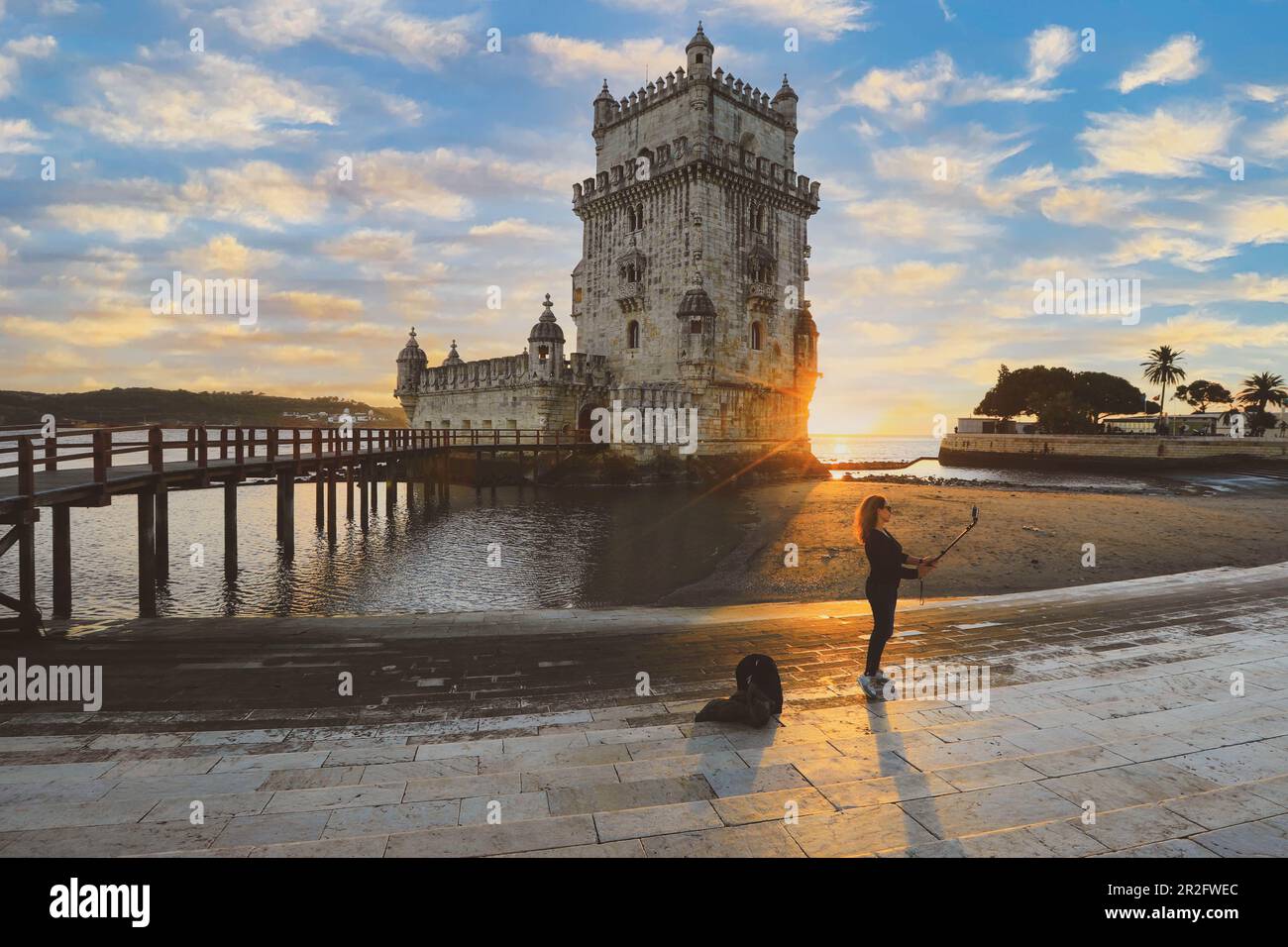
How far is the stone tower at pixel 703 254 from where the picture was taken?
38219 mm

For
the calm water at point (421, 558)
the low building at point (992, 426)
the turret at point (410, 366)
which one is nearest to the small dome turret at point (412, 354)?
the turret at point (410, 366)

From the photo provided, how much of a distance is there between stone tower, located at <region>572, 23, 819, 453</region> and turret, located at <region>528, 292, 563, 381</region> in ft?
11.0

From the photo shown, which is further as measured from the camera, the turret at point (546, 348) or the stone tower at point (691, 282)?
the turret at point (546, 348)

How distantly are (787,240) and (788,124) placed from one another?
323 inches

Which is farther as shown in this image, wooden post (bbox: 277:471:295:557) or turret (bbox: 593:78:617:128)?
turret (bbox: 593:78:617:128)

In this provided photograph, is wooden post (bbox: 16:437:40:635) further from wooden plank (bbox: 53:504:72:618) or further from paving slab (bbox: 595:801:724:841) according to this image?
paving slab (bbox: 595:801:724:841)

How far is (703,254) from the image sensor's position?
125ft

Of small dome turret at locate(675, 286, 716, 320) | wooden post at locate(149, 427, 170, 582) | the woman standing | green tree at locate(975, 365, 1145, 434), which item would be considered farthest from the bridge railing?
green tree at locate(975, 365, 1145, 434)

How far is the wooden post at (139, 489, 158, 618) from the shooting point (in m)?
12.1

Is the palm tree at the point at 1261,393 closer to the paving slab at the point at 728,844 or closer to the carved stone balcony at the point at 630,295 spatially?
the carved stone balcony at the point at 630,295

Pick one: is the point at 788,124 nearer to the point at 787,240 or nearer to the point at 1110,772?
the point at 787,240

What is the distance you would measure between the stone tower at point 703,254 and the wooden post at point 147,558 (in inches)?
1140

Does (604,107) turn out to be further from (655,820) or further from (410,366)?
(655,820)

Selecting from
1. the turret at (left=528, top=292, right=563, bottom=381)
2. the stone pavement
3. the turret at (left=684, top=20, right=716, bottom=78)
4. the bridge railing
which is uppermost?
the turret at (left=684, top=20, right=716, bottom=78)
